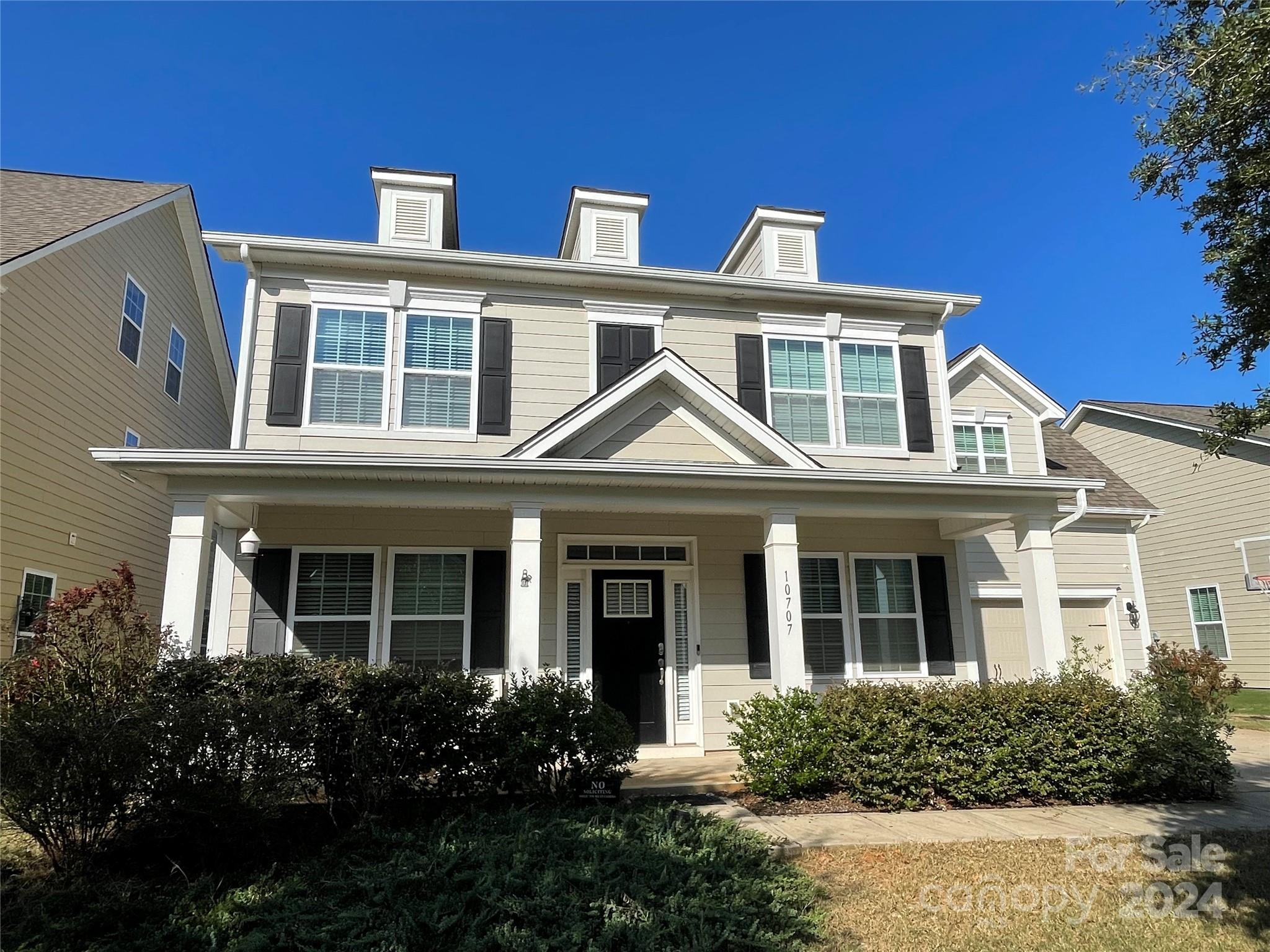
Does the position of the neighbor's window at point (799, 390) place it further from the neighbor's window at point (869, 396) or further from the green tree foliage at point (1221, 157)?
the green tree foliage at point (1221, 157)

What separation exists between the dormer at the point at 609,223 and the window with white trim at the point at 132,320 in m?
7.29

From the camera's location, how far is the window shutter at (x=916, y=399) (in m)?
9.90

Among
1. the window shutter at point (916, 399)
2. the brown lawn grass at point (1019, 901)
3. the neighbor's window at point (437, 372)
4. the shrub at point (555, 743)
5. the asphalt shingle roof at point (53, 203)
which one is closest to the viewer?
the brown lawn grass at point (1019, 901)

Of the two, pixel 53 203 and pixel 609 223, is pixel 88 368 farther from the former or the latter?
pixel 609 223

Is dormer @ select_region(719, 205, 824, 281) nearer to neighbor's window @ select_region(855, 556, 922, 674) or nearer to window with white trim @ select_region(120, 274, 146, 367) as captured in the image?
neighbor's window @ select_region(855, 556, 922, 674)

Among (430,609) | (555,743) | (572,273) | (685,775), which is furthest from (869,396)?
(555,743)

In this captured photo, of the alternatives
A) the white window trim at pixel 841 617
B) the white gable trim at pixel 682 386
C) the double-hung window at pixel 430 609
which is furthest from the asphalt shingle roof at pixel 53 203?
the white window trim at pixel 841 617

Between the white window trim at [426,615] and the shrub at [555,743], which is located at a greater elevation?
the white window trim at [426,615]

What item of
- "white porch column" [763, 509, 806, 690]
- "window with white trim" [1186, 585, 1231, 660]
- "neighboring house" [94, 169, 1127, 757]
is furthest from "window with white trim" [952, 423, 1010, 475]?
"window with white trim" [1186, 585, 1231, 660]

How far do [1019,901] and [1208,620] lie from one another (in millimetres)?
14036

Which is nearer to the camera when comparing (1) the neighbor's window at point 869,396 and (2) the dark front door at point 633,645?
(2) the dark front door at point 633,645

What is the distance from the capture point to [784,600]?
770cm

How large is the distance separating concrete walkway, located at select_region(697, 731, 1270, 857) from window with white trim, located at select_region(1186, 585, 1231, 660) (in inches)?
384

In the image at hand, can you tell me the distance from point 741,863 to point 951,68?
9765mm
